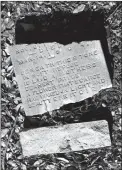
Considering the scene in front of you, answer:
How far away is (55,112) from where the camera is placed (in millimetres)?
2141

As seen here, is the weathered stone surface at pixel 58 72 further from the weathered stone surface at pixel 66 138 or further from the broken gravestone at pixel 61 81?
the weathered stone surface at pixel 66 138

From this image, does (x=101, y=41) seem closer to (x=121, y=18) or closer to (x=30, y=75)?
(x=121, y=18)

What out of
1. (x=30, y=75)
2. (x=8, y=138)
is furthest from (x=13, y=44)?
(x=8, y=138)

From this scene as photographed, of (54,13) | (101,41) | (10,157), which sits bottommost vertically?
(10,157)

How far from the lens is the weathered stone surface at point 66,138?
2094mm

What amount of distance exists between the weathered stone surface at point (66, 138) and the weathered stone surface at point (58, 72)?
0.14 metres

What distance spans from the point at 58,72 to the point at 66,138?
37 cm

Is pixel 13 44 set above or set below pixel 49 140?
above

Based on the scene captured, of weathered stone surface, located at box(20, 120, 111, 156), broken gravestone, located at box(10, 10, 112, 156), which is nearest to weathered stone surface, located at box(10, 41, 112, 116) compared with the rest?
broken gravestone, located at box(10, 10, 112, 156)

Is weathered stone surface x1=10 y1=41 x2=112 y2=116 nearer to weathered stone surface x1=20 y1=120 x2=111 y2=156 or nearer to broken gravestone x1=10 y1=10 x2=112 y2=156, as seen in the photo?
broken gravestone x1=10 y1=10 x2=112 y2=156

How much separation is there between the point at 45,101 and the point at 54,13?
0.51m

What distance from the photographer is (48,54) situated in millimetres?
2088

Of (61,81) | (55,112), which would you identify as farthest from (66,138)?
(61,81)

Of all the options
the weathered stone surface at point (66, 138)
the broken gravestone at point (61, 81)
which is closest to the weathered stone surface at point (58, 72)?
the broken gravestone at point (61, 81)
